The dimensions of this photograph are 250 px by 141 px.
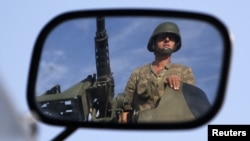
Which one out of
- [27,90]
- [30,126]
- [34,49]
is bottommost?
[30,126]

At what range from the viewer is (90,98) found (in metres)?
2.64

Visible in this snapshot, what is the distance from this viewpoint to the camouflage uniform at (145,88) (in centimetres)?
262

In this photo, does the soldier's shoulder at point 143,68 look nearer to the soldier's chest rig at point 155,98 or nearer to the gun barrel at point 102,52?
the soldier's chest rig at point 155,98

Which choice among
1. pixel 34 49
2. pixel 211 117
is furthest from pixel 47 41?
pixel 211 117

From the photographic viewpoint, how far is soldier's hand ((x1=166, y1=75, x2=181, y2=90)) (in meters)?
2.69

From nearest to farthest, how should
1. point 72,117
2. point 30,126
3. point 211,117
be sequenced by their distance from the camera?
point 30,126 → point 211,117 → point 72,117

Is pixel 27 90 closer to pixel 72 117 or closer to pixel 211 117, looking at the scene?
pixel 72 117

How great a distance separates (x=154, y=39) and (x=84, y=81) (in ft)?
1.52

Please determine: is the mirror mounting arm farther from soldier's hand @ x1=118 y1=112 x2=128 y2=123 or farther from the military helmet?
the military helmet

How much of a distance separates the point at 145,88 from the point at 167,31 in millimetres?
369

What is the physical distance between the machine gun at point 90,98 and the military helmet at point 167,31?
25cm

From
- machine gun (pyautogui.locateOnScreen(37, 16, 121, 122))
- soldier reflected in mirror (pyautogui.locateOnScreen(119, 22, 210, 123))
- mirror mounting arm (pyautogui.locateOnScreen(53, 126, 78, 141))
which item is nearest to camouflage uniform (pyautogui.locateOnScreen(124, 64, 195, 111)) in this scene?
soldier reflected in mirror (pyautogui.locateOnScreen(119, 22, 210, 123))

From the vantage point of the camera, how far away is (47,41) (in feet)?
8.50

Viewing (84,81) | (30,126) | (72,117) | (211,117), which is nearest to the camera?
(30,126)
